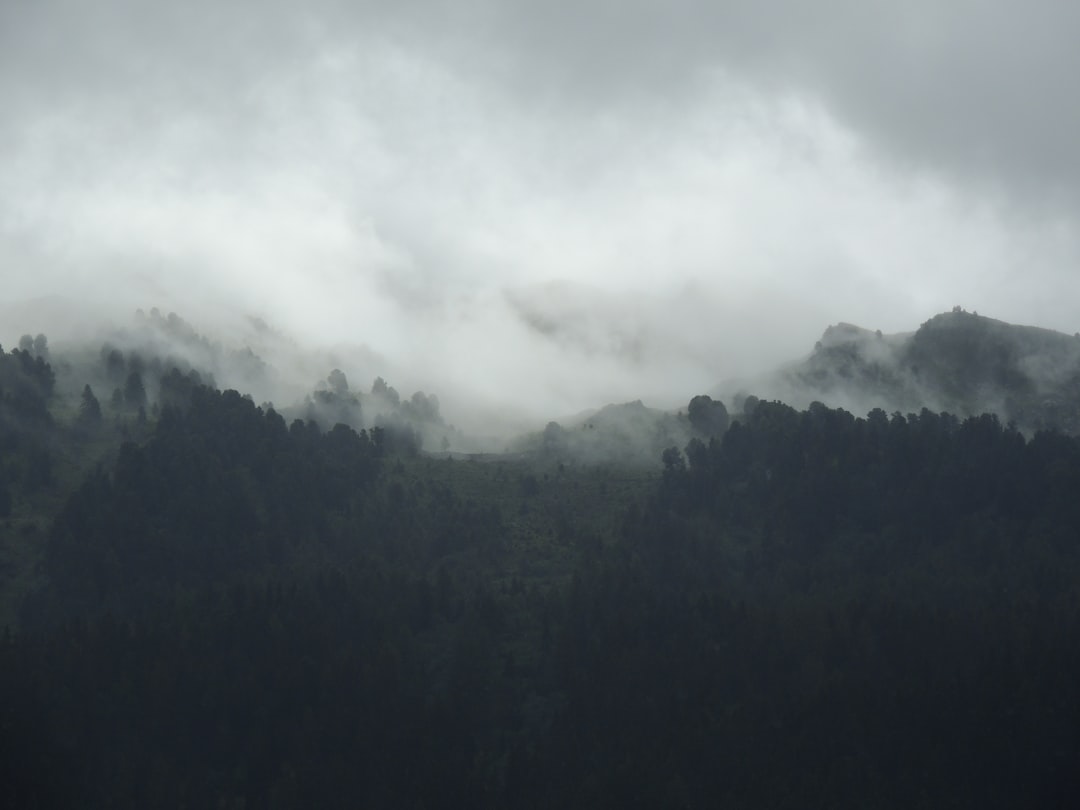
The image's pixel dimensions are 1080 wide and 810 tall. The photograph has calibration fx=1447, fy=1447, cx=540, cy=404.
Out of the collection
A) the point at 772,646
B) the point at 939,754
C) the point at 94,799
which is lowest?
the point at 94,799

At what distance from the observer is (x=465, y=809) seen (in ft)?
557

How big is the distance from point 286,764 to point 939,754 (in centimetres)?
7820

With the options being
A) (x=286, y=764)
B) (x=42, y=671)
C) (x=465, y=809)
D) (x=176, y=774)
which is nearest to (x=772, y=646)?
(x=465, y=809)

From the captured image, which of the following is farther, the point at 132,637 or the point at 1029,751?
the point at 132,637

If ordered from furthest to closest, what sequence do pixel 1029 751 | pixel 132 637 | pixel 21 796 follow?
pixel 132 637 → pixel 1029 751 → pixel 21 796

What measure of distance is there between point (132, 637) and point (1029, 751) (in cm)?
11259

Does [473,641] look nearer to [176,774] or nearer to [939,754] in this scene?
[176,774]

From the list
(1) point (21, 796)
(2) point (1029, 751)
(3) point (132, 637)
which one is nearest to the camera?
(1) point (21, 796)

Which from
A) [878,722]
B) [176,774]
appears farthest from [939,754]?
[176,774]

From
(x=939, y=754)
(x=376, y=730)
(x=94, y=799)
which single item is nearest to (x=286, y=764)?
(x=376, y=730)

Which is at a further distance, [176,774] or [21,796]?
[176,774]

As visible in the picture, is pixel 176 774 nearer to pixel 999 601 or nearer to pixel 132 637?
pixel 132 637

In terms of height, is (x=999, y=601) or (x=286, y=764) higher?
(x=999, y=601)

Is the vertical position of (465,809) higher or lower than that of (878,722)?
lower
